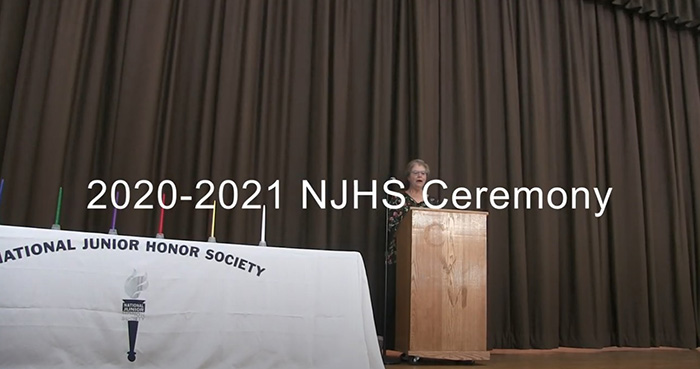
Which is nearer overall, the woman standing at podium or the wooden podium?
the wooden podium

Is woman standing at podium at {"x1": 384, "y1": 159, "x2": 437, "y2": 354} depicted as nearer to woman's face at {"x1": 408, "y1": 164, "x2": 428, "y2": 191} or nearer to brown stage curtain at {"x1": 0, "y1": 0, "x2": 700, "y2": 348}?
woman's face at {"x1": 408, "y1": 164, "x2": 428, "y2": 191}

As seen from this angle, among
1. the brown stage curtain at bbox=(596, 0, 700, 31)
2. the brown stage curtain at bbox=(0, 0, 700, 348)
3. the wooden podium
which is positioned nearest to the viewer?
the wooden podium

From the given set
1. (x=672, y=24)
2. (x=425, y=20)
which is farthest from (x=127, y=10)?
(x=672, y=24)

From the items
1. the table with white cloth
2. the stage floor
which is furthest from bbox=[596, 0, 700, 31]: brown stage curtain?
the table with white cloth

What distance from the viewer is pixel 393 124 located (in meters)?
4.07

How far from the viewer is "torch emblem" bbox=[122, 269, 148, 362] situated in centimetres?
193

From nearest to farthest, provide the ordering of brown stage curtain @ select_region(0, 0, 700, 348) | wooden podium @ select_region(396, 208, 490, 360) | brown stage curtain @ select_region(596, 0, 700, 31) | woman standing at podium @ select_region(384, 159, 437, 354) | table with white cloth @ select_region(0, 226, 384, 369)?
table with white cloth @ select_region(0, 226, 384, 369) < wooden podium @ select_region(396, 208, 490, 360) < brown stage curtain @ select_region(0, 0, 700, 348) < woman standing at podium @ select_region(384, 159, 437, 354) < brown stage curtain @ select_region(596, 0, 700, 31)

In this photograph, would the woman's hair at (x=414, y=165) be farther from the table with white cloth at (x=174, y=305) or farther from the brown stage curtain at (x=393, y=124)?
the table with white cloth at (x=174, y=305)

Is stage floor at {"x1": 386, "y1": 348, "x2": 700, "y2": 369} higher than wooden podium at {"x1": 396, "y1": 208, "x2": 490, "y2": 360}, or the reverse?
wooden podium at {"x1": 396, "y1": 208, "x2": 490, "y2": 360}

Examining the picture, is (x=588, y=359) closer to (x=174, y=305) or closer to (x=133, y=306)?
(x=174, y=305)

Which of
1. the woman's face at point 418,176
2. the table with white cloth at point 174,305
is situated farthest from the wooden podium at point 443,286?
the table with white cloth at point 174,305

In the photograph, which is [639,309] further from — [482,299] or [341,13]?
[341,13]

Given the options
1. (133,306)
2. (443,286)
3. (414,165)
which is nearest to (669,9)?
(414,165)

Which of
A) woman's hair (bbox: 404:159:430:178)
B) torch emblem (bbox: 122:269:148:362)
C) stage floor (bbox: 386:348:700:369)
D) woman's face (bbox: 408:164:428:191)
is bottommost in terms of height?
stage floor (bbox: 386:348:700:369)
